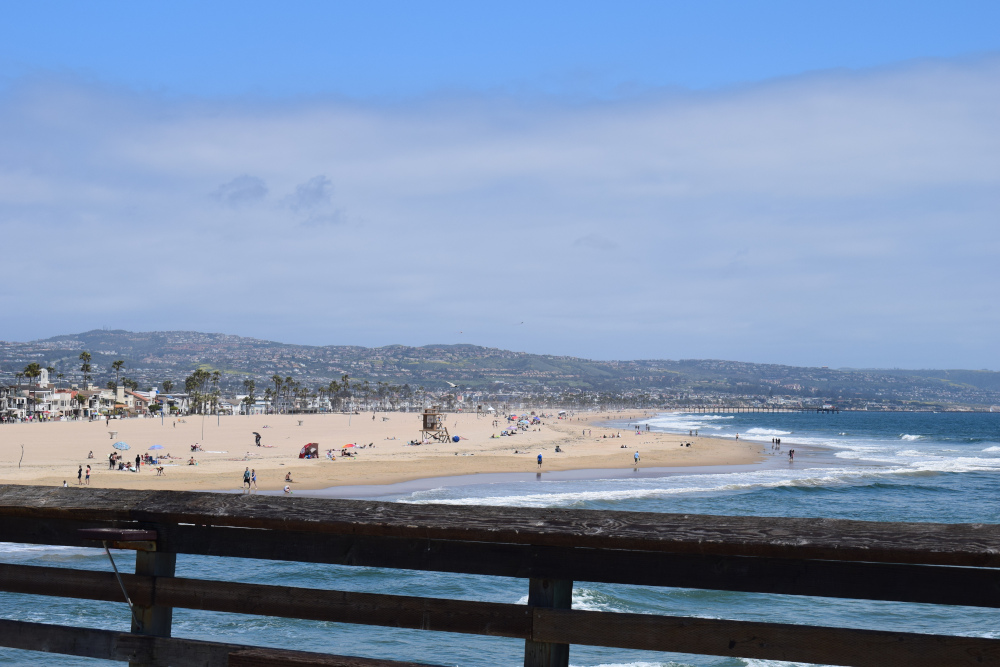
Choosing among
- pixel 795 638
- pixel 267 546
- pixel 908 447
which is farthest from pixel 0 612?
pixel 908 447

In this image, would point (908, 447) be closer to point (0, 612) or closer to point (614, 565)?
point (0, 612)

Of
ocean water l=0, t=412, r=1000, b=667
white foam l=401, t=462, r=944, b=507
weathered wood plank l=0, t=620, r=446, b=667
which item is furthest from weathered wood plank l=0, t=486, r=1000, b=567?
white foam l=401, t=462, r=944, b=507

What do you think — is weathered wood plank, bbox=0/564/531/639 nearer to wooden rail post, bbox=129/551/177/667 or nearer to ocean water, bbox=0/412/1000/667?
wooden rail post, bbox=129/551/177/667

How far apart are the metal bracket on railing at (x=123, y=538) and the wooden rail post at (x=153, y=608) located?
0.02 metres

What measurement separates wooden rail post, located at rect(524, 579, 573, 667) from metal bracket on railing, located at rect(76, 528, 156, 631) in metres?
1.16

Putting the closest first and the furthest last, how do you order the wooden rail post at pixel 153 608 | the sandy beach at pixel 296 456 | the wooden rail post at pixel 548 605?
the wooden rail post at pixel 548 605
the wooden rail post at pixel 153 608
the sandy beach at pixel 296 456

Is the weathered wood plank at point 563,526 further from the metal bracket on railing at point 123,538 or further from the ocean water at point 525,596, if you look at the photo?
the ocean water at point 525,596

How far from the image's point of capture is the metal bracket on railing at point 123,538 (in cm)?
256

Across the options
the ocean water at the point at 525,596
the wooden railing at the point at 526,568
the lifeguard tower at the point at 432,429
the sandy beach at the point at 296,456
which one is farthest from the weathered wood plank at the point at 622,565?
the lifeguard tower at the point at 432,429

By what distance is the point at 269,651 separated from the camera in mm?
2537

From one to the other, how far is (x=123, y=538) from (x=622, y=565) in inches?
56.1

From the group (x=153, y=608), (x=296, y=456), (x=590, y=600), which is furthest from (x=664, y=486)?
(x=153, y=608)

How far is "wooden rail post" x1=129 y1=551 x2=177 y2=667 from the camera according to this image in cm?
269

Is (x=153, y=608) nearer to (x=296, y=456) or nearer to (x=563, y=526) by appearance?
(x=563, y=526)
